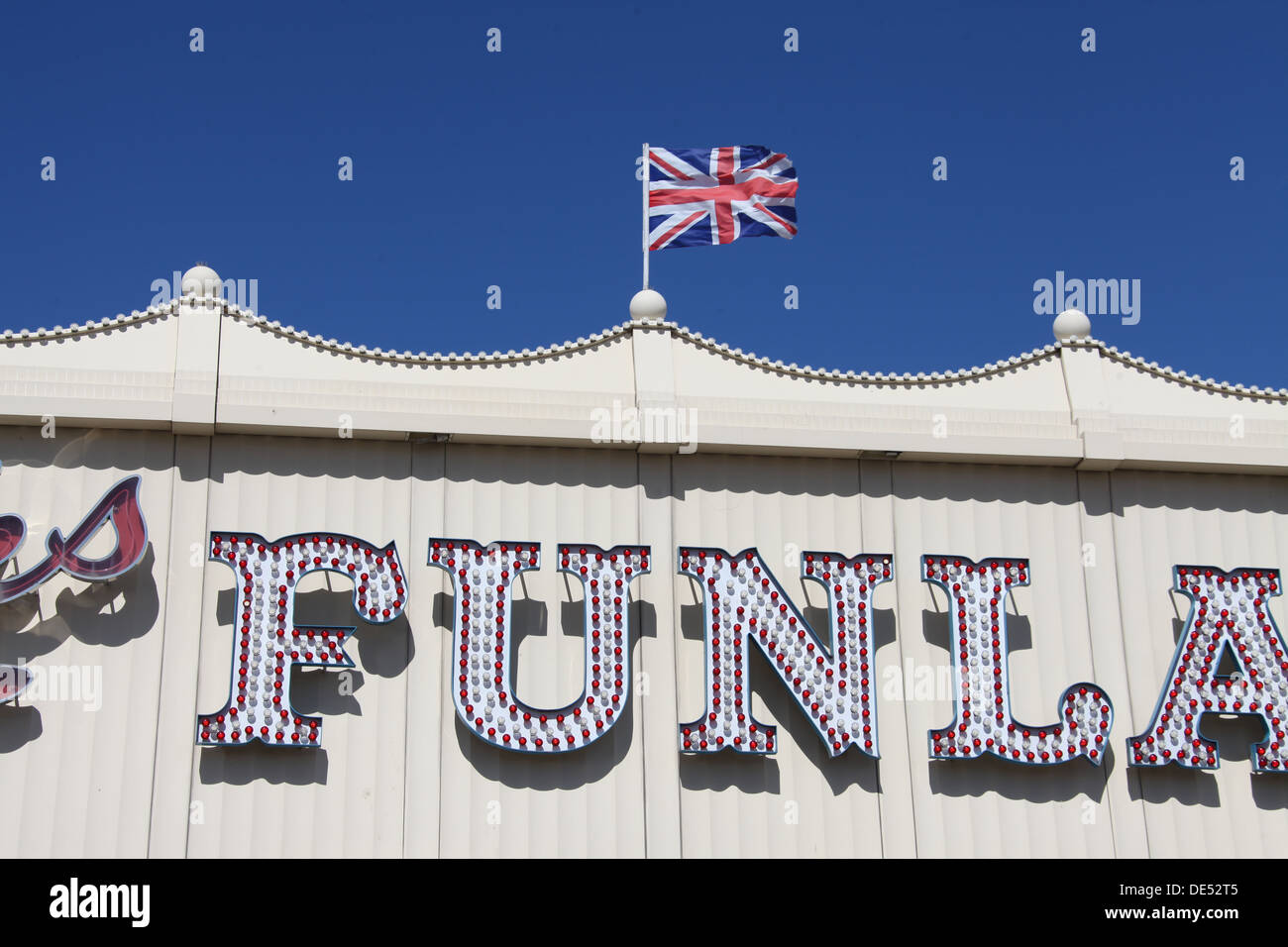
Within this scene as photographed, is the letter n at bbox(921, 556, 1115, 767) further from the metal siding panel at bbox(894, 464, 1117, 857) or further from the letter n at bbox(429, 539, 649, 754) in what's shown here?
the letter n at bbox(429, 539, 649, 754)

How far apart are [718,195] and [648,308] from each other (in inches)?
91.7

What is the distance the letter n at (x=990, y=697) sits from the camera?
1806cm

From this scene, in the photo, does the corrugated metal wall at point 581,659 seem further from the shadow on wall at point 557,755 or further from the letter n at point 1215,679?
the letter n at point 1215,679

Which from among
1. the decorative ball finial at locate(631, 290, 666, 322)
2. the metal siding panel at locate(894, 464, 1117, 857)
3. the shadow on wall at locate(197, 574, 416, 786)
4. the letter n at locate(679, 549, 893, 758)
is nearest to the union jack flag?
the decorative ball finial at locate(631, 290, 666, 322)

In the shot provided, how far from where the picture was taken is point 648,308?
1944cm

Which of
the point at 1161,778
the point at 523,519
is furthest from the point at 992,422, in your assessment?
the point at 523,519

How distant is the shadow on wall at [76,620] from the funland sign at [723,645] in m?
0.34

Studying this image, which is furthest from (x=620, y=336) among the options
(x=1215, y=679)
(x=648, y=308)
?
(x=1215, y=679)

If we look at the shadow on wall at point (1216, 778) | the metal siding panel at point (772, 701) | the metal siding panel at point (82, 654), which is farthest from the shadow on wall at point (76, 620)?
the shadow on wall at point (1216, 778)

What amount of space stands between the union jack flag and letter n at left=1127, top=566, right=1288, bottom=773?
6.89m

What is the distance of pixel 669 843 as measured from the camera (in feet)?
57.4

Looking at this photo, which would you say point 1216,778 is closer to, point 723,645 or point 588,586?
point 723,645
